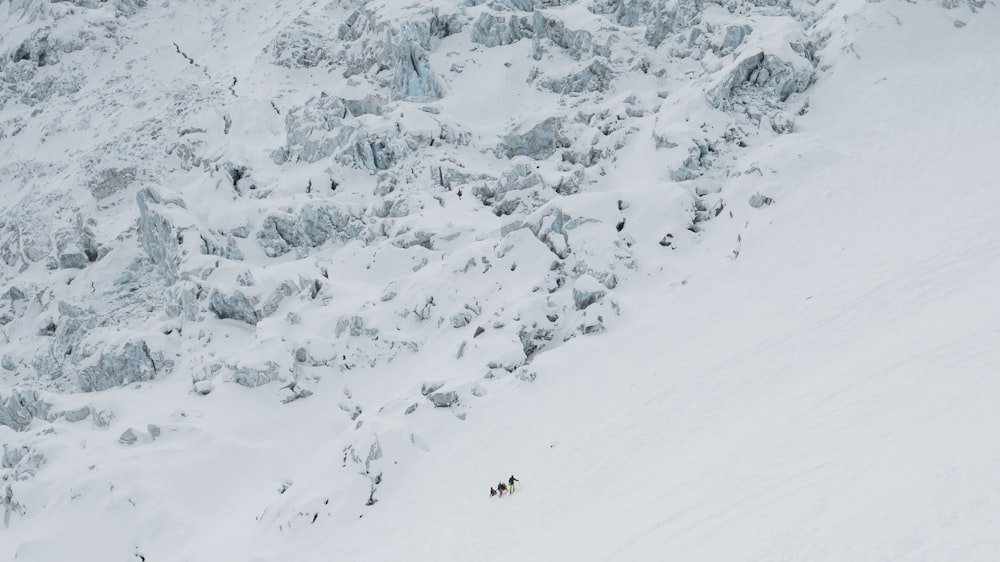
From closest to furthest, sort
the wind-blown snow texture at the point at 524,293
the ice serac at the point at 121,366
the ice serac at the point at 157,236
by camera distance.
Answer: the wind-blown snow texture at the point at 524,293 → the ice serac at the point at 121,366 → the ice serac at the point at 157,236

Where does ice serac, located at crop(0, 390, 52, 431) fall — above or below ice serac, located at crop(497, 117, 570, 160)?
below

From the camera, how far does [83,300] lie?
123ft

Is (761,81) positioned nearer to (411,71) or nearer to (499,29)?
(499,29)

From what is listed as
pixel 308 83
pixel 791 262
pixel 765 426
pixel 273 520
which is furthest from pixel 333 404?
pixel 308 83

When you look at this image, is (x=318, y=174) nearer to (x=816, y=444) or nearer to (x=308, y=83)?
(x=308, y=83)

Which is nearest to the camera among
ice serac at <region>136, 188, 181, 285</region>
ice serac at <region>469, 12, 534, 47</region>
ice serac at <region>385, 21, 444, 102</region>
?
ice serac at <region>136, 188, 181, 285</region>

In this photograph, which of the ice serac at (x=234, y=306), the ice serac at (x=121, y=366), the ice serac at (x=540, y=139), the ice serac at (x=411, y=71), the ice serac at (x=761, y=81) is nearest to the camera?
the ice serac at (x=121, y=366)

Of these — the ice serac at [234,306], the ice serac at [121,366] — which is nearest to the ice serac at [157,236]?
the ice serac at [234,306]

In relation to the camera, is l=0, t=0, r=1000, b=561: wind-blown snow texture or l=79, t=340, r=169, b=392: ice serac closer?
l=0, t=0, r=1000, b=561: wind-blown snow texture

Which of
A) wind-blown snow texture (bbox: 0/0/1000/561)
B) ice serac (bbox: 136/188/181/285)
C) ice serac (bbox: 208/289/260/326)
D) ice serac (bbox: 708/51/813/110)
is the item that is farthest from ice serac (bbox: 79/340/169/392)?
ice serac (bbox: 708/51/813/110)

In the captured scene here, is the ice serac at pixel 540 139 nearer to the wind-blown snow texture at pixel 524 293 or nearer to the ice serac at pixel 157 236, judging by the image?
the wind-blown snow texture at pixel 524 293

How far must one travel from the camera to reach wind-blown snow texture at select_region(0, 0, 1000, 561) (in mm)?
17641

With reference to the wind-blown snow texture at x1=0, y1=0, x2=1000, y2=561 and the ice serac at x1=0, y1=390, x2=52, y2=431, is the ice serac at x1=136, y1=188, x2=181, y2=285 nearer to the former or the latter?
the wind-blown snow texture at x1=0, y1=0, x2=1000, y2=561

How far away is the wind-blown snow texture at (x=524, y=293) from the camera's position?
57.9 feet
